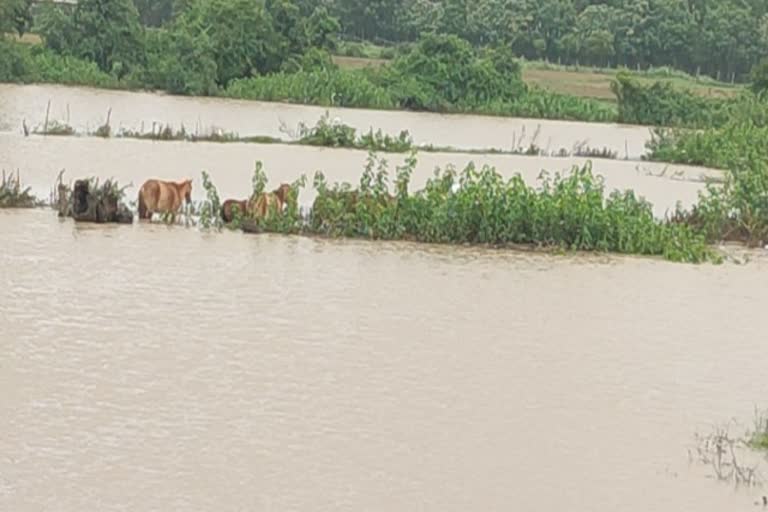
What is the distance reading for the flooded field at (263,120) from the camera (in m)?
26.2

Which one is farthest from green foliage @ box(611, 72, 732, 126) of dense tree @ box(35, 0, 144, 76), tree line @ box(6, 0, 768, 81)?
tree line @ box(6, 0, 768, 81)

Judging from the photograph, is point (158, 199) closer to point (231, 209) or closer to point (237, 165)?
point (231, 209)

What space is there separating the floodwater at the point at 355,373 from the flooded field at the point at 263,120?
11.6m

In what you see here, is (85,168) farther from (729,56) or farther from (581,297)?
(729,56)

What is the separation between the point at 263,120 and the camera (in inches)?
1133

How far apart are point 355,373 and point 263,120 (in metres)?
20.4

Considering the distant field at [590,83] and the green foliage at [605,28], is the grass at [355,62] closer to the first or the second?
the distant field at [590,83]

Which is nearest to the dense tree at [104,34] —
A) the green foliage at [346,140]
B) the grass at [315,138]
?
the grass at [315,138]

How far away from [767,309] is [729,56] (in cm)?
4523

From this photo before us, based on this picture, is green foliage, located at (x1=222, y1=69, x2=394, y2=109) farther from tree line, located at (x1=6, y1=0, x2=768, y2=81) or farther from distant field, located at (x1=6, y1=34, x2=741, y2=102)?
tree line, located at (x1=6, y1=0, x2=768, y2=81)

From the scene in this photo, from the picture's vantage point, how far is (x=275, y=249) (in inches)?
520

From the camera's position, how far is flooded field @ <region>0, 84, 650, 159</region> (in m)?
26.2

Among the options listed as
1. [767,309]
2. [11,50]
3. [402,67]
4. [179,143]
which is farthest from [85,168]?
[402,67]

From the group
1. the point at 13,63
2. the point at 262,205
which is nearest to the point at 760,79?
the point at 13,63
